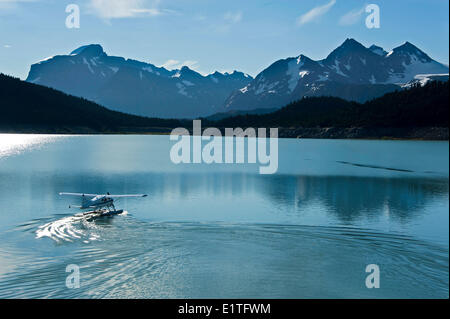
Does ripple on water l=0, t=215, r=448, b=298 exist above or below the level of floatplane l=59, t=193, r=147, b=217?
below

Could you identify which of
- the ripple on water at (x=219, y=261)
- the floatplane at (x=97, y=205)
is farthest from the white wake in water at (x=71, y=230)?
the floatplane at (x=97, y=205)

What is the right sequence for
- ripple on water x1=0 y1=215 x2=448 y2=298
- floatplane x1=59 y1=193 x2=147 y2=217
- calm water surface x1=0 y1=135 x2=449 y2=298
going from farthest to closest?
floatplane x1=59 y1=193 x2=147 y2=217 → calm water surface x1=0 y1=135 x2=449 y2=298 → ripple on water x1=0 y1=215 x2=448 y2=298

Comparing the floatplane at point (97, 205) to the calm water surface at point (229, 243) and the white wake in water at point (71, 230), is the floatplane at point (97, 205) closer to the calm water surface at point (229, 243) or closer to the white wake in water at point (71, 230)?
the white wake in water at point (71, 230)

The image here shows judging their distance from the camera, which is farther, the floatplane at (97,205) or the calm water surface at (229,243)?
the floatplane at (97,205)

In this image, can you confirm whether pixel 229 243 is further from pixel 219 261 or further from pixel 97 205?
pixel 97 205

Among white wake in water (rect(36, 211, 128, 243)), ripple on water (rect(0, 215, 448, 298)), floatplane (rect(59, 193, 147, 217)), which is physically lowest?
ripple on water (rect(0, 215, 448, 298))

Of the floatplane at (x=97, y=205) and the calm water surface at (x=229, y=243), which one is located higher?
the floatplane at (x=97, y=205)

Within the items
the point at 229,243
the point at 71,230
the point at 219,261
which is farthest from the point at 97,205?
the point at 219,261

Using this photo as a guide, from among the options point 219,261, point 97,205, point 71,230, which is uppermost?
point 97,205

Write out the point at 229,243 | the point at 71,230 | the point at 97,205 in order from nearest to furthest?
the point at 229,243 < the point at 71,230 < the point at 97,205

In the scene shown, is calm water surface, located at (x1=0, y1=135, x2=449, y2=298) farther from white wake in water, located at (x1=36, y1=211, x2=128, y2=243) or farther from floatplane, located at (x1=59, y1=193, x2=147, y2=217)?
floatplane, located at (x1=59, y1=193, x2=147, y2=217)

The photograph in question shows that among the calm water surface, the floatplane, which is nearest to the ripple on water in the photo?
the calm water surface
